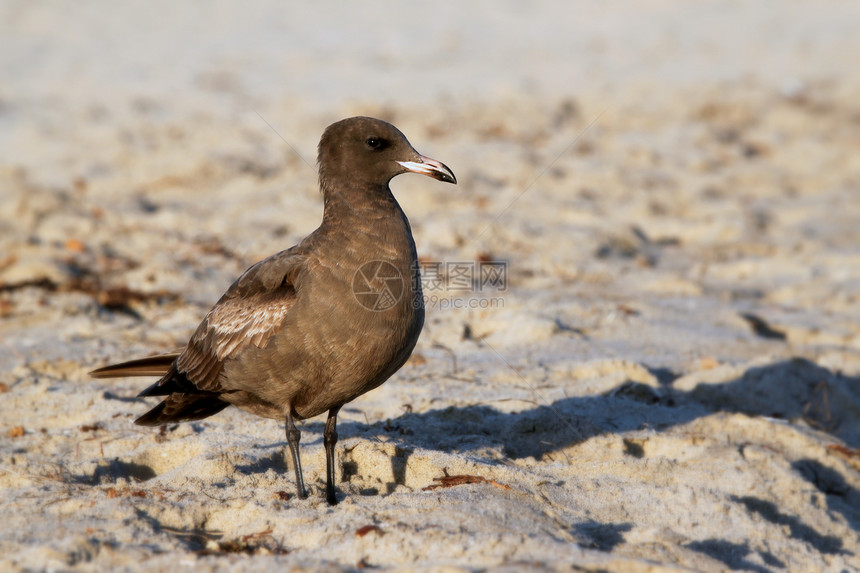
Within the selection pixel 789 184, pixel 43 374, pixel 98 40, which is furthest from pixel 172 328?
pixel 98 40

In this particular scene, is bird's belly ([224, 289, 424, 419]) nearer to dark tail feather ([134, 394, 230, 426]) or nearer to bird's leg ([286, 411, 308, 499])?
bird's leg ([286, 411, 308, 499])

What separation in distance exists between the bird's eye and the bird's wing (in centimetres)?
63

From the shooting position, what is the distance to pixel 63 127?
36.4 ft

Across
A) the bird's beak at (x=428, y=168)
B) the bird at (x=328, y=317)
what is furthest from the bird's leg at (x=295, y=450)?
the bird's beak at (x=428, y=168)

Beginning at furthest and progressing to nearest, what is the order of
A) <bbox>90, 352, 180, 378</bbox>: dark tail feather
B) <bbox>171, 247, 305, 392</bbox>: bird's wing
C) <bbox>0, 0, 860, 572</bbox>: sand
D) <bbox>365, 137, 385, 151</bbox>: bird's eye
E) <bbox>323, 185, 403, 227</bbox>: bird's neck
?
<bbox>90, 352, 180, 378</bbox>: dark tail feather < <bbox>365, 137, 385, 151</bbox>: bird's eye < <bbox>323, 185, 403, 227</bbox>: bird's neck < <bbox>171, 247, 305, 392</bbox>: bird's wing < <bbox>0, 0, 860, 572</bbox>: sand

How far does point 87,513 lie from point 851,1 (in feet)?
64.3

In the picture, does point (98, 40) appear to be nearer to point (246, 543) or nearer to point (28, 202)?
point (28, 202)

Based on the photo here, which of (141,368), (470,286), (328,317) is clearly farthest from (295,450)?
(470,286)

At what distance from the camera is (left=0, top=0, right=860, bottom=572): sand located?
3.75 m

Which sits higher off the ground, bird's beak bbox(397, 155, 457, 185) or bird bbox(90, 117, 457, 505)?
bird's beak bbox(397, 155, 457, 185)

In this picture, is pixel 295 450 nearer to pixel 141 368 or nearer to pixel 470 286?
pixel 141 368

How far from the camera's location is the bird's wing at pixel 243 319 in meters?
4.17

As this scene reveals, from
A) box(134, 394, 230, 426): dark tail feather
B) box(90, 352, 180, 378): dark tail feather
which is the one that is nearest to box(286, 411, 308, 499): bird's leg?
box(134, 394, 230, 426): dark tail feather

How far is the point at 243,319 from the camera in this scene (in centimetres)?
429
